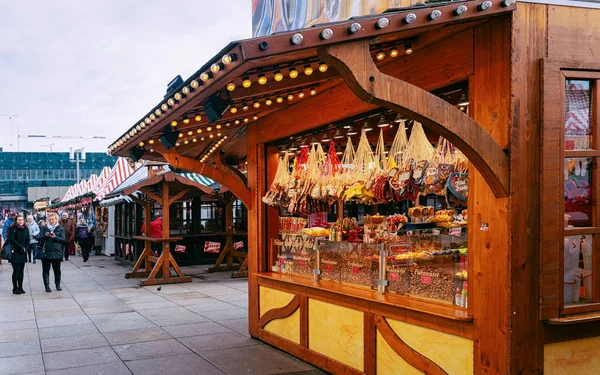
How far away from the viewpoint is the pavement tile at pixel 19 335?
8453mm

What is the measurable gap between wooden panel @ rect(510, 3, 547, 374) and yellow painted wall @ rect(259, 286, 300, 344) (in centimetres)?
333

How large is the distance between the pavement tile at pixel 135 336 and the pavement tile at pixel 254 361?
1.31 metres

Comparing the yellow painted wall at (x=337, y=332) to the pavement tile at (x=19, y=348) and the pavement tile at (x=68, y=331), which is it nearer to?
the pavement tile at (x=19, y=348)

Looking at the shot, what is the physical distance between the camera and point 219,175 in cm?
840

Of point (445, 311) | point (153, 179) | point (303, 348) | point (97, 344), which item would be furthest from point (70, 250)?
point (445, 311)

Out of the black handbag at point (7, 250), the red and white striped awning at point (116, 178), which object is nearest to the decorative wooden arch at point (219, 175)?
the black handbag at point (7, 250)

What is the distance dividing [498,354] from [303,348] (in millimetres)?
3122

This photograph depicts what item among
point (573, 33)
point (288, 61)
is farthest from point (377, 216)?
point (573, 33)

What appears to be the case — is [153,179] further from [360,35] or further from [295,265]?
[360,35]

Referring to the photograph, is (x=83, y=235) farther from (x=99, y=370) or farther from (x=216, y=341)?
(x=99, y=370)

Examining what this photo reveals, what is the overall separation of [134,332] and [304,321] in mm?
3231

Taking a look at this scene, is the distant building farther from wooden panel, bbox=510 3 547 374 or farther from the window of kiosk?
wooden panel, bbox=510 3 547 374

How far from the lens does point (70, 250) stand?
26.1 m

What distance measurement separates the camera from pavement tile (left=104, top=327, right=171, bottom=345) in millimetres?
8273
